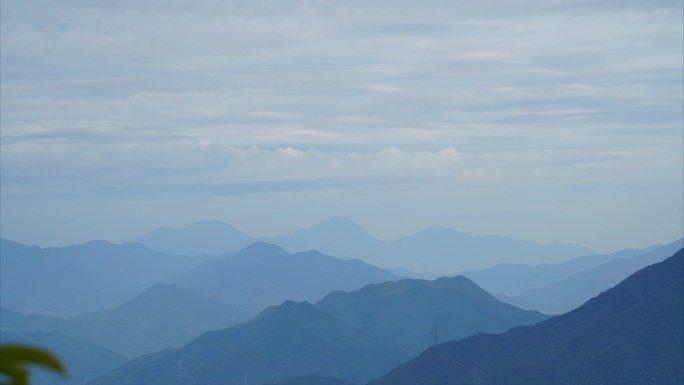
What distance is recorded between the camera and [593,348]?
320ft

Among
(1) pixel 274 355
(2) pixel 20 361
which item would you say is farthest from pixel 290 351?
(2) pixel 20 361

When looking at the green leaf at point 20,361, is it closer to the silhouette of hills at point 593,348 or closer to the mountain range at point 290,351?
the silhouette of hills at point 593,348

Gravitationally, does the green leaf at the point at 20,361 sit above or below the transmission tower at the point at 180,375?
below

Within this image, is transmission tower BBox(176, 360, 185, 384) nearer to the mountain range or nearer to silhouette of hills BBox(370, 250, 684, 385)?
the mountain range

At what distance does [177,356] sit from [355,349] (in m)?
36.6

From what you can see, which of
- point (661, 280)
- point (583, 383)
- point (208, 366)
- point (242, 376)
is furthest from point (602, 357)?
point (208, 366)

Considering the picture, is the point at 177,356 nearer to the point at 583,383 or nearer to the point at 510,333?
the point at 510,333

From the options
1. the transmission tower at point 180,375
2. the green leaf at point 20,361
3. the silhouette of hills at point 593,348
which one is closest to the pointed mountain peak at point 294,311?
the transmission tower at point 180,375

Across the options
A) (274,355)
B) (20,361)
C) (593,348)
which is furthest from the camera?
(274,355)

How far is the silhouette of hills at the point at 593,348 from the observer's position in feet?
305

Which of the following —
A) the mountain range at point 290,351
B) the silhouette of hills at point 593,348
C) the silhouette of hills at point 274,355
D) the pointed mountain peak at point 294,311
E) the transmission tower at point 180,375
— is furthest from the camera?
the pointed mountain peak at point 294,311

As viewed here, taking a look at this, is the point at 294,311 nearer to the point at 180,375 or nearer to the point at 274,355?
the point at 274,355

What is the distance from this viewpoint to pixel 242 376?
159625 mm

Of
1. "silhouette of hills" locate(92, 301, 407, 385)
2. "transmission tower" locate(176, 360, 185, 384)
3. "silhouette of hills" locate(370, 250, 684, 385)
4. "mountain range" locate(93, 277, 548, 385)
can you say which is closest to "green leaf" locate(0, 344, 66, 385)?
"silhouette of hills" locate(370, 250, 684, 385)
